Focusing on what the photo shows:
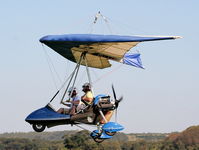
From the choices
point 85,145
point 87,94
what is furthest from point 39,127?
point 85,145

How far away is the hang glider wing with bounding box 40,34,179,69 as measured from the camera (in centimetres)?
2323

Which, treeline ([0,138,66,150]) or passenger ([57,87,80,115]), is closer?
passenger ([57,87,80,115])

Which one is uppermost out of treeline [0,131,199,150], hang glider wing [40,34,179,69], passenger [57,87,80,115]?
hang glider wing [40,34,179,69]

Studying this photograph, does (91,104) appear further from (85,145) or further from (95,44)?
(85,145)

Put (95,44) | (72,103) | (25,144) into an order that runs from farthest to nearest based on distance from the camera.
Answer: (25,144) < (72,103) < (95,44)

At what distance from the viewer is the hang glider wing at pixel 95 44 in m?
23.2

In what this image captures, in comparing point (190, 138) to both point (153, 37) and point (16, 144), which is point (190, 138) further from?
point (153, 37)

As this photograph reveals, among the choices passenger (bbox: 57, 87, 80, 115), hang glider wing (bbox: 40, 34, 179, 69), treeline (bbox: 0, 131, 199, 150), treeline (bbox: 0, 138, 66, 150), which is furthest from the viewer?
treeline (bbox: 0, 138, 66, 150)

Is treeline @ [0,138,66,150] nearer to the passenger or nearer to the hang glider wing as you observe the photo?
the hang glider wing

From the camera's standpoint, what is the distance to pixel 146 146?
152 m

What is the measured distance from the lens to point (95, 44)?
2402cm

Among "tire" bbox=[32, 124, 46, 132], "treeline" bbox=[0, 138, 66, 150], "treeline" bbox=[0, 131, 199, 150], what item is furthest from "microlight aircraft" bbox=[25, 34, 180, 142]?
"treeline" bbox=[0, 138, 66, 150]

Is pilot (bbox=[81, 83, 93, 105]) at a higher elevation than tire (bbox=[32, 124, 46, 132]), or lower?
higher

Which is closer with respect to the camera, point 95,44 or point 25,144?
point 95,44
